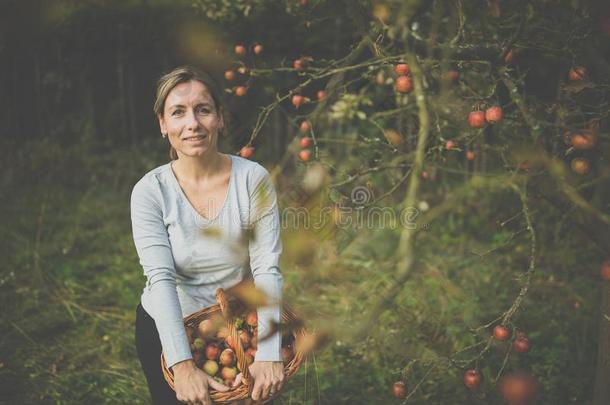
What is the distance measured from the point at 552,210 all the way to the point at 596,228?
2219mm

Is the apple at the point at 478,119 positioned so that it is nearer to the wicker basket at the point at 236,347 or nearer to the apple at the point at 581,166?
the apple at the point at 581,166

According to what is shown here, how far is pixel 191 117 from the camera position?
5.62 feet

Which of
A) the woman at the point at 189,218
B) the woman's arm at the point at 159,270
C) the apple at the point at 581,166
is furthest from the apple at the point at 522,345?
the woman's arm at the point at 159,270

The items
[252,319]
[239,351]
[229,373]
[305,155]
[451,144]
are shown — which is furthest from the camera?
[305,155]

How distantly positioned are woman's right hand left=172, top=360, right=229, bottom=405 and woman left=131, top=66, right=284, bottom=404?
10 cm

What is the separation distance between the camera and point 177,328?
1.59 m

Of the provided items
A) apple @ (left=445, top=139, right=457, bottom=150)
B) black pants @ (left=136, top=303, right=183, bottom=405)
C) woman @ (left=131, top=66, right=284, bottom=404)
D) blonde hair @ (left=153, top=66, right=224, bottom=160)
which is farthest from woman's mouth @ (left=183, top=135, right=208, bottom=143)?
apple @ (left=445, top=139, right=457, bottom=150)

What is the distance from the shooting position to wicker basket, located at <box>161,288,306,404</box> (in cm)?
147

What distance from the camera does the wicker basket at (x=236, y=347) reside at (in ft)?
4.82

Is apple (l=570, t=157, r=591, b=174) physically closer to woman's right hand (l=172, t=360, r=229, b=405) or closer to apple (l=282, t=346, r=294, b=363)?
apple (l=282, t=346, r=294, b=363)

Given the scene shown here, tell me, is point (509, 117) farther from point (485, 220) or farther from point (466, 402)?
point (485, 220)

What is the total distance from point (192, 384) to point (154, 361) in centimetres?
34

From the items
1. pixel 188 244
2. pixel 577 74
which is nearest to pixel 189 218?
pixel 188 244

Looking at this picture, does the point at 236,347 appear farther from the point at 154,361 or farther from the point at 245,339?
the point at 154,361
